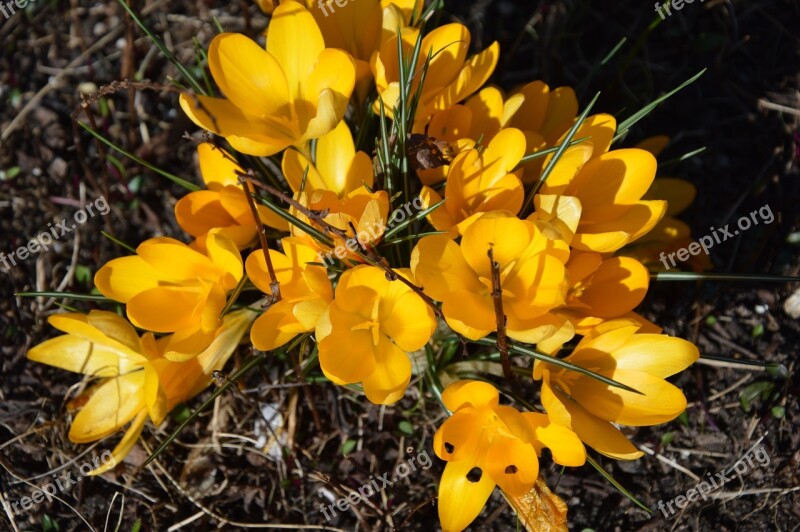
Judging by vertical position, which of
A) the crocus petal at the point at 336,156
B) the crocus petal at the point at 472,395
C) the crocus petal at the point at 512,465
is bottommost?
the crocus petal at the point at 512,465

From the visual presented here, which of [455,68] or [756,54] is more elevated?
[455,68]

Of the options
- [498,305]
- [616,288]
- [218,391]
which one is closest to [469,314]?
[498,305]

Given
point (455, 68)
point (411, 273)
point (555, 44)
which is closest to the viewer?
point (411, 273)

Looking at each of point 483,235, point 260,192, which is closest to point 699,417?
point 483,235

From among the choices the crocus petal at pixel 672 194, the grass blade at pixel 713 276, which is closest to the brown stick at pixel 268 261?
the grass blade at pixel 713 276

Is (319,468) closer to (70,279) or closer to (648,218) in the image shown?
(70,279)

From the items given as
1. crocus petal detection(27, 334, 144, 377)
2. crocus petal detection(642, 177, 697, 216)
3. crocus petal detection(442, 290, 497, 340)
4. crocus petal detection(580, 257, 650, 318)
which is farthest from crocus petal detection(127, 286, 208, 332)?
crocus petal detection(642, 177, 697, 216)

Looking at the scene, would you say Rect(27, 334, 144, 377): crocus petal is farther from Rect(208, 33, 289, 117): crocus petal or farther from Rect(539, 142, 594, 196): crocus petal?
Rect(539, 142, 594, 196): crocus petal

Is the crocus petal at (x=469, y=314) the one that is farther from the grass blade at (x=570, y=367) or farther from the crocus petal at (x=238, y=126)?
the crocus petal at (x=238, y=126)
